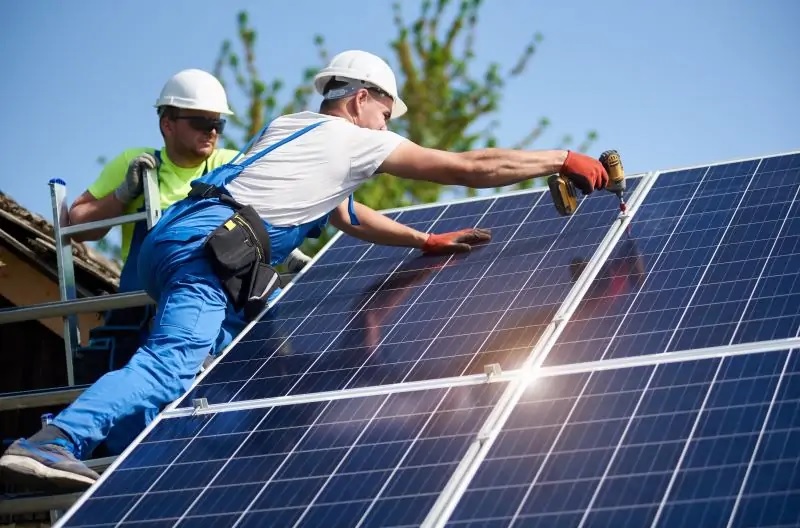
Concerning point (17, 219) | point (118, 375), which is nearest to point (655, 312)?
point (118, 375)

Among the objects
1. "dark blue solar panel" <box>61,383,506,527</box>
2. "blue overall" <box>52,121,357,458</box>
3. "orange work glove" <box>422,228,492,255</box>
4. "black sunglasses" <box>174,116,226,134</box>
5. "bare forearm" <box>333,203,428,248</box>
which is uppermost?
"black sunglasses" <box>174,116,226,134</box>

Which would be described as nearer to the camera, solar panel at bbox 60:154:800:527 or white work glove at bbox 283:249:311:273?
solar panel at bbox 60:154:800:527

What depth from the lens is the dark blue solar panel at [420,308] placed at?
751 centimetres

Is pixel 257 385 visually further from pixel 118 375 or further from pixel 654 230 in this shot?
pixel 654 230

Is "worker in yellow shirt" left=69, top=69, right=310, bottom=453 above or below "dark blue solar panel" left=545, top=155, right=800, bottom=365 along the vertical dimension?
above

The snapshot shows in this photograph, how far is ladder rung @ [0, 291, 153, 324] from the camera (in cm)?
941

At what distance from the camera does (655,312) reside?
285 inches

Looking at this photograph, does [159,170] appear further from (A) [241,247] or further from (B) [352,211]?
(A) [241,247]

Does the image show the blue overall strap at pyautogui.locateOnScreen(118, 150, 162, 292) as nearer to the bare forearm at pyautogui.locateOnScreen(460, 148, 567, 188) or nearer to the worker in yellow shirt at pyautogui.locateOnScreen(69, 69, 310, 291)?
the worker in yellow shirt at pyautogui.locateOnScreen(69, 69, 310, 291)

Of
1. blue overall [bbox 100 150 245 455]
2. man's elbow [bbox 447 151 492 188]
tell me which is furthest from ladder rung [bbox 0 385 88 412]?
man's elbow [bbox 447 151 492 188]

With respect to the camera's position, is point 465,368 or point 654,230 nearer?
point 465,368

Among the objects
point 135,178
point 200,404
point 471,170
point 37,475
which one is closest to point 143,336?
point 135,178

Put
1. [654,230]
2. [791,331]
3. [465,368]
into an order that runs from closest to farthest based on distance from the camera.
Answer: [791,331], [465,368], [654,230]

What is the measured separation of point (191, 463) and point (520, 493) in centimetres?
177
